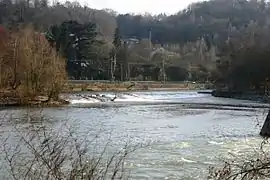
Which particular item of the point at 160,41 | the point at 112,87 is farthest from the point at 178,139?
the point at 160,41

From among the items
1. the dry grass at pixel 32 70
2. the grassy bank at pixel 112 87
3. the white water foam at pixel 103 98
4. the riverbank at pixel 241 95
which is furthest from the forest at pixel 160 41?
the dry grass at pixel 32 70

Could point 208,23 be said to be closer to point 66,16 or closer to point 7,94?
point 66,16

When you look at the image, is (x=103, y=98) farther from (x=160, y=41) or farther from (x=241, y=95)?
(x=160, y=41)

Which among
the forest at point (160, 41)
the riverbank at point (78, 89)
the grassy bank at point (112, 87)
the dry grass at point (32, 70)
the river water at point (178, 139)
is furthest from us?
the forest at point (160, 41)

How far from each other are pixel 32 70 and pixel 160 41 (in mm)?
118158

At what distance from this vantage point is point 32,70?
46.1 meters

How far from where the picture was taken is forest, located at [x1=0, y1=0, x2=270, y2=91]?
69.1 metres

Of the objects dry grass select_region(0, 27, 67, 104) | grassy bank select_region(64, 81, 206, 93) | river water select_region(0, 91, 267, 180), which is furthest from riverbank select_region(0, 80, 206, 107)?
river water select_region(0, 91, 267, 180)

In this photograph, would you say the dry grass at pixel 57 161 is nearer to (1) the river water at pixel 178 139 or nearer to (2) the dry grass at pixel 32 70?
(1) the river water at pixel 178 139

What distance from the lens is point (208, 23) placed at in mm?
173125

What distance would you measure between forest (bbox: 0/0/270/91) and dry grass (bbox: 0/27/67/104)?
11023 millimetres

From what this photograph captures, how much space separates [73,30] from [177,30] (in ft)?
279

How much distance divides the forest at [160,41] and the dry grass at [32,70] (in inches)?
434

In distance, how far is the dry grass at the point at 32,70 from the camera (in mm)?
45688
